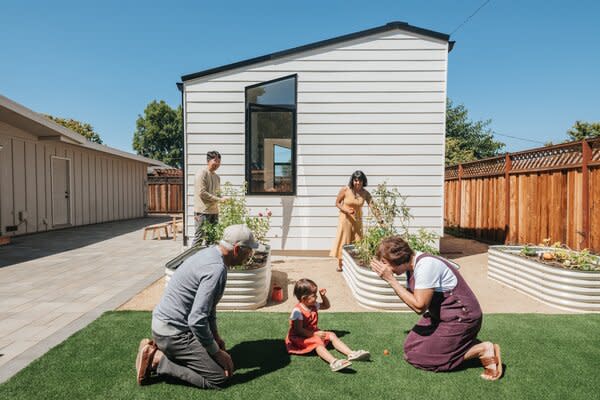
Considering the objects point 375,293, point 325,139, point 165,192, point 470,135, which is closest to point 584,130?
point 470,135

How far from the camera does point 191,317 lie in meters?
2.28

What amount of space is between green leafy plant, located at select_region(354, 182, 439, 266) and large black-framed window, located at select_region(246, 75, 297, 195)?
1.78 m

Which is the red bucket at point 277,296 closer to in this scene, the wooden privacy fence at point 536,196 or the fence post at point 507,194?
the wooden privacy fence at point 536,196

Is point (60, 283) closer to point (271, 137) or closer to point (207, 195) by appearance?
point (207, 195)

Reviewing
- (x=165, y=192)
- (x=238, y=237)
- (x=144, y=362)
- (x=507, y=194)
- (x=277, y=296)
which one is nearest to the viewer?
(x=238, y=237)

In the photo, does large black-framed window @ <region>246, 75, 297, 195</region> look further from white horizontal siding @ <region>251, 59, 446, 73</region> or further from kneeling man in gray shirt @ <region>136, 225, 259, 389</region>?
kneeling man in gray shirt @ <region>136, 225, 259, 389</region>

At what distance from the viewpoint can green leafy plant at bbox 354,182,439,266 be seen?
5.32 metres

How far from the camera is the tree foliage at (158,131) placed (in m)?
42.9

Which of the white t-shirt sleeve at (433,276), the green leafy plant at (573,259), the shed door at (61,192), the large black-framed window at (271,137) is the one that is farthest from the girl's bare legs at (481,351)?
the shed door at (61,192)

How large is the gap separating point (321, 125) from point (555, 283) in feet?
15.5

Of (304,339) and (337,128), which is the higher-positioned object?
(337,128)

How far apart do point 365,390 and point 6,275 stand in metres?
6.05

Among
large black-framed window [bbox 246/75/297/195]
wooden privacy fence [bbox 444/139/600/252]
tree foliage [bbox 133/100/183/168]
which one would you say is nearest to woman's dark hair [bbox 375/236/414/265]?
large black-framed window [bbox 246/75/297/195]

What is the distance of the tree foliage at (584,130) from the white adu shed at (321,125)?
2629 cm
